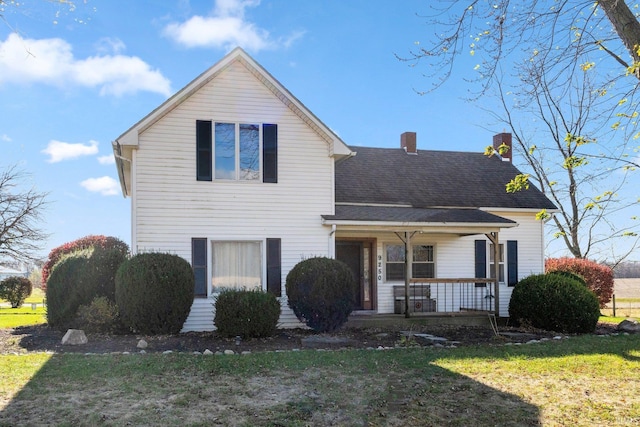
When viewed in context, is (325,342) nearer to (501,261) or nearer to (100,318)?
(100,318)

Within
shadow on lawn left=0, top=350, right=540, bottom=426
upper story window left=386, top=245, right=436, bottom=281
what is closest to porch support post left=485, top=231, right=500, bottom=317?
upper story window left=386, top=245, right=436, bottom=281

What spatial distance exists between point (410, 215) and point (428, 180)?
3.67 meters

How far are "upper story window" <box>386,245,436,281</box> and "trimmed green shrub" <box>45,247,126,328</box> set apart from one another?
774cm

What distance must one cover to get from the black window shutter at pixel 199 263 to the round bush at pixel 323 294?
2.35 m

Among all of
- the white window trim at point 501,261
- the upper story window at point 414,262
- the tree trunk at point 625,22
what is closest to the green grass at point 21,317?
the upper story window at point 414,262

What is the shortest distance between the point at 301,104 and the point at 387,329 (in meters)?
6.18

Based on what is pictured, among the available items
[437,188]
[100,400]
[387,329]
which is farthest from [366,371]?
[437,188]

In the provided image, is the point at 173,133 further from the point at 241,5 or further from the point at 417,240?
the point at 417,240

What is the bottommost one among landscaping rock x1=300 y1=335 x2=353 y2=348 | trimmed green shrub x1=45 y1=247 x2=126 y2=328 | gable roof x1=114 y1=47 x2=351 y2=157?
landscaping rock x1=300 y1=335 x2=353 y2=348

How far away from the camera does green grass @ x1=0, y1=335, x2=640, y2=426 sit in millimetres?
6324

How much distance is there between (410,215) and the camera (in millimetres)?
15570

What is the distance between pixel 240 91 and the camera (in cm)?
1439

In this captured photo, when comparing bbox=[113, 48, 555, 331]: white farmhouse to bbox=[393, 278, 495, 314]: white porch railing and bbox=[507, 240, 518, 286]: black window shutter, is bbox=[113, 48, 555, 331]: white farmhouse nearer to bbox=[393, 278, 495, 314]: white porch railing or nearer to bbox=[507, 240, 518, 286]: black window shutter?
bbox=[393, 278, 495, 314]: white porch railing

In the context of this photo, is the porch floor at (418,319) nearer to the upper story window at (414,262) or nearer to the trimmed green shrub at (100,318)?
the upper story window at (414,262)
